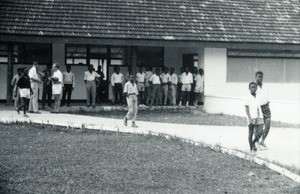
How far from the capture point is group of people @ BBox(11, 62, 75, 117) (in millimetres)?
18453

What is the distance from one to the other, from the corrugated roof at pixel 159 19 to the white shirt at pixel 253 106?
10778 millimetres

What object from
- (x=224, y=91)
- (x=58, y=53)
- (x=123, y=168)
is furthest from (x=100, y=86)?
(x=123, y=168)

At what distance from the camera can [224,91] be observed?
→ 25.6 metres

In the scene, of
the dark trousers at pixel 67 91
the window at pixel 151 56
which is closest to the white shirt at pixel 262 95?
the dark trousers at pixel 67 91

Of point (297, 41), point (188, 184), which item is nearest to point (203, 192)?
point (188, 184)

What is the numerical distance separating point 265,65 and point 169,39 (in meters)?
5.50

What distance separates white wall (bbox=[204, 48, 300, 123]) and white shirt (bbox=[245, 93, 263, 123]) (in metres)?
7.30

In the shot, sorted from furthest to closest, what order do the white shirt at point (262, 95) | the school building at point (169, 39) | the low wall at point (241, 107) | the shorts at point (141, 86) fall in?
the shorts at point (141, 86)
the school building at point (169, 39)
the low wall at point (241, 107)
the white shirt at point (262, 95)

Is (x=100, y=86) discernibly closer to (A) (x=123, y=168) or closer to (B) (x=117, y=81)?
(B) (x=117, y=81)

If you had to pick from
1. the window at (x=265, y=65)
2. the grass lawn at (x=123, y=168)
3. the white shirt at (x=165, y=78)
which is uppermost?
the window at (x=265, y=65)

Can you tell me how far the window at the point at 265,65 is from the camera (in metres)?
26.0

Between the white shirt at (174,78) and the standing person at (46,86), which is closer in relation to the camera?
the standing person at (46,86)

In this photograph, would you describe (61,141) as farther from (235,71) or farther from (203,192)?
(235,71)

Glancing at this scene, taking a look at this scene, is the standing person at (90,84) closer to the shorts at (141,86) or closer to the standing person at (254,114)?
the shorts at (141,86)
